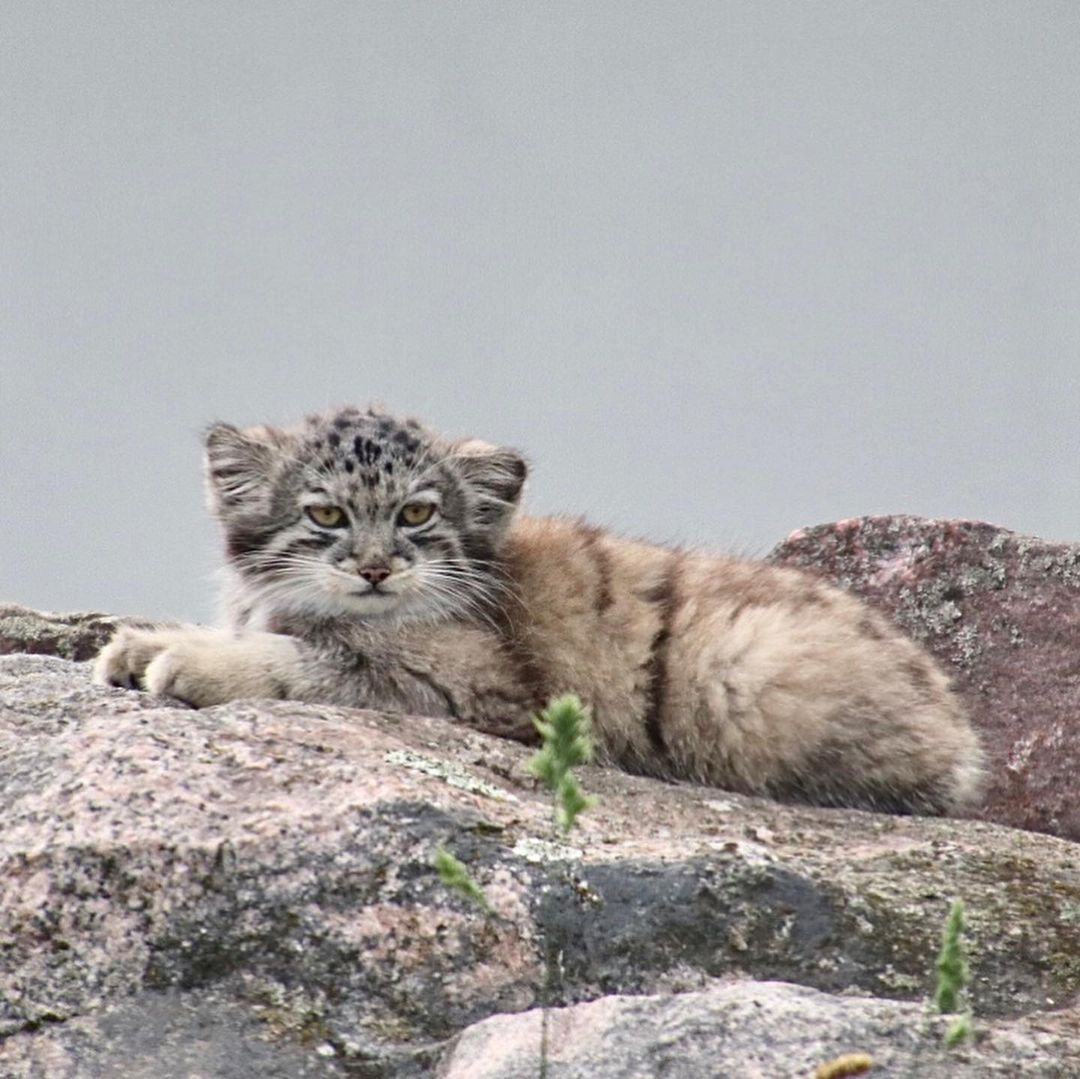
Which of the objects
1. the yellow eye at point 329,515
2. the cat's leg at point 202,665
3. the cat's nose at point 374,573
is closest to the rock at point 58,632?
the cat's leg at point 202,665

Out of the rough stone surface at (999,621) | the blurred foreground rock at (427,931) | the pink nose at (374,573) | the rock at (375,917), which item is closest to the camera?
the blurred foreground rock at (427,931)

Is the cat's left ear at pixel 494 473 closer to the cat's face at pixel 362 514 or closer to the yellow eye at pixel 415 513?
the cat's face at pixel 362 514

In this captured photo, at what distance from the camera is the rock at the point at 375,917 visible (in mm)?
3605

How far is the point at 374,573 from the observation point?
625 centimetres

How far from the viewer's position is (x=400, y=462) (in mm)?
6586

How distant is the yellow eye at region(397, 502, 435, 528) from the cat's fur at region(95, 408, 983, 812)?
0.01 metres

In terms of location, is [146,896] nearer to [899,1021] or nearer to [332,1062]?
[332,1062]

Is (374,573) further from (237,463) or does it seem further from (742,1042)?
(742,1042)

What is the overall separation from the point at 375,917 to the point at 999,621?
4825mm

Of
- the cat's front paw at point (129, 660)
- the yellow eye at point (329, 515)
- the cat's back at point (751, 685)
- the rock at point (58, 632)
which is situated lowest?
the rock at point (58, 632)

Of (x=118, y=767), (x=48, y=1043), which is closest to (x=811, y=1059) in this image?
(x=48, y=1043)

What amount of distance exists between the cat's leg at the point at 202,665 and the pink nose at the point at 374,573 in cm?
39

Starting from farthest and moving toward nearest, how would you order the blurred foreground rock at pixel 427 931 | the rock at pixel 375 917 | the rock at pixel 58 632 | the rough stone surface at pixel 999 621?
the rock at pixel 58 632 < the rough stone surface at pixel 999 621 < the rock at pixel 375 917 < the blurred foreground rock at pixel 427 931

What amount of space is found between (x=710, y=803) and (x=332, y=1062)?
7.04 ft
